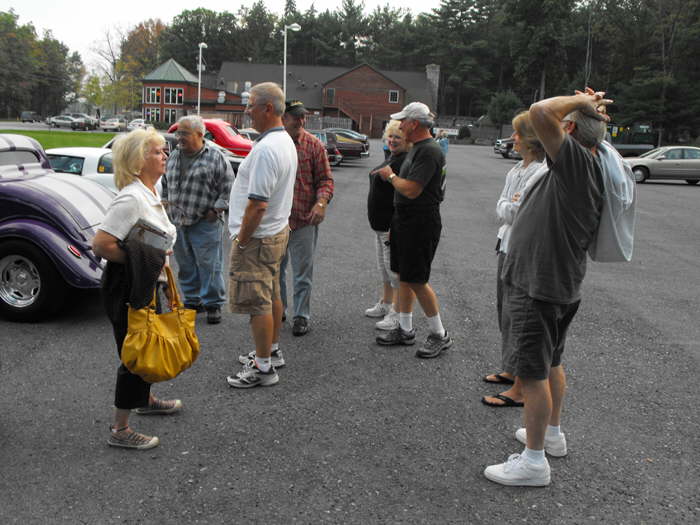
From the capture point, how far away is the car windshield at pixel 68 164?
9633 mm

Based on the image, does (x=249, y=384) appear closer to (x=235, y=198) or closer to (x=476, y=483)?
(x=235, y=198)

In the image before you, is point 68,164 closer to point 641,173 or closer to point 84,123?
point 641,173

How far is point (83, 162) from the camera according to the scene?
378 inches

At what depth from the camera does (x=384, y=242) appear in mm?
5828

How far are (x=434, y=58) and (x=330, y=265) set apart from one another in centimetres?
9359

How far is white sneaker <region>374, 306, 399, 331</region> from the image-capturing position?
19.4ft

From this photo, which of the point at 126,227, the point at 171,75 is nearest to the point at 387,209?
the point at 126,227

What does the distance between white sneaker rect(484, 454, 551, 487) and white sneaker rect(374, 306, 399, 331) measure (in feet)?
8.43

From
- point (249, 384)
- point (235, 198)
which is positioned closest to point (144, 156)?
point (235, 198)

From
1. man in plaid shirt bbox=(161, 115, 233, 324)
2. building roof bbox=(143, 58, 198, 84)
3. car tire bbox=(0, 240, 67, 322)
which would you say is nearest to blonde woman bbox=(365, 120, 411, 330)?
man in plaid shirt bbox=(161, 115, 233, 324)

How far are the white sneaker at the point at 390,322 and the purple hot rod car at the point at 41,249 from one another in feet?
8.54

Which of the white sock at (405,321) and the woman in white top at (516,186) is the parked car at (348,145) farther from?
the woman in white top at (516,186)

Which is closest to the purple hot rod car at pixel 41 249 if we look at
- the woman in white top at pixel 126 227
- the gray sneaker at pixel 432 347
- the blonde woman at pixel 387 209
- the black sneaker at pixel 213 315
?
the black sneaker at pixel 213 315

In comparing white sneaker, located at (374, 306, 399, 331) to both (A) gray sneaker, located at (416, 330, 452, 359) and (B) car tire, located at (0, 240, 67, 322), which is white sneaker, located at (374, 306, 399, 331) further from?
(B) car tire, located at (0, 240, 67, 322)
